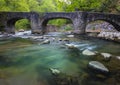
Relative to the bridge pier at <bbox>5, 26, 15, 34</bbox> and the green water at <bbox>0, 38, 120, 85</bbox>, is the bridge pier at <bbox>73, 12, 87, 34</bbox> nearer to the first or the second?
the bridge pier at <bbox>5, 26, 15, 34</bbox>

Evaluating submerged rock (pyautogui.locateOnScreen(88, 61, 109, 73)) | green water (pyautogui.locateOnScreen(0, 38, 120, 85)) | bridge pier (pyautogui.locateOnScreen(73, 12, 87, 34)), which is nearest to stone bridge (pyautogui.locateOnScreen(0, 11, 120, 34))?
bridge pier (pyautogui.locateOnScreen(73, 12, 87, 34))

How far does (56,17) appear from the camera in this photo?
2508cm

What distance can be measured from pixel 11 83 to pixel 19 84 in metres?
0.31

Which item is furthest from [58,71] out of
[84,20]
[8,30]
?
[8,30]

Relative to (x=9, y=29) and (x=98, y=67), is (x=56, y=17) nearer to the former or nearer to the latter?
(x=9, y=29)

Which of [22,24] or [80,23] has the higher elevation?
[80,23]

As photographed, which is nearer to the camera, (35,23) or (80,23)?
(80,23)

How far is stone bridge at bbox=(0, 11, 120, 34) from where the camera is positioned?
22.9 m

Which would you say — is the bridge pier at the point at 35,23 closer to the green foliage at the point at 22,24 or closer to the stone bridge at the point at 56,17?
the stone bridge at the point at 56,17

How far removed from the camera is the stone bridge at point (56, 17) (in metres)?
22.9

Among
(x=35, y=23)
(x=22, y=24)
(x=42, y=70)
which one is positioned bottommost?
(x=42, y=70)

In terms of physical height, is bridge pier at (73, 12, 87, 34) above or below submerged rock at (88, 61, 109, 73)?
above

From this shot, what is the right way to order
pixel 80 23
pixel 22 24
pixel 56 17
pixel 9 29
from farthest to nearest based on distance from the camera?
pixel 22 24, pixel 9 29, pixel 56 17, pixel 80 23

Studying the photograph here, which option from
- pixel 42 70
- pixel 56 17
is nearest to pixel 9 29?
pixel 56 17
